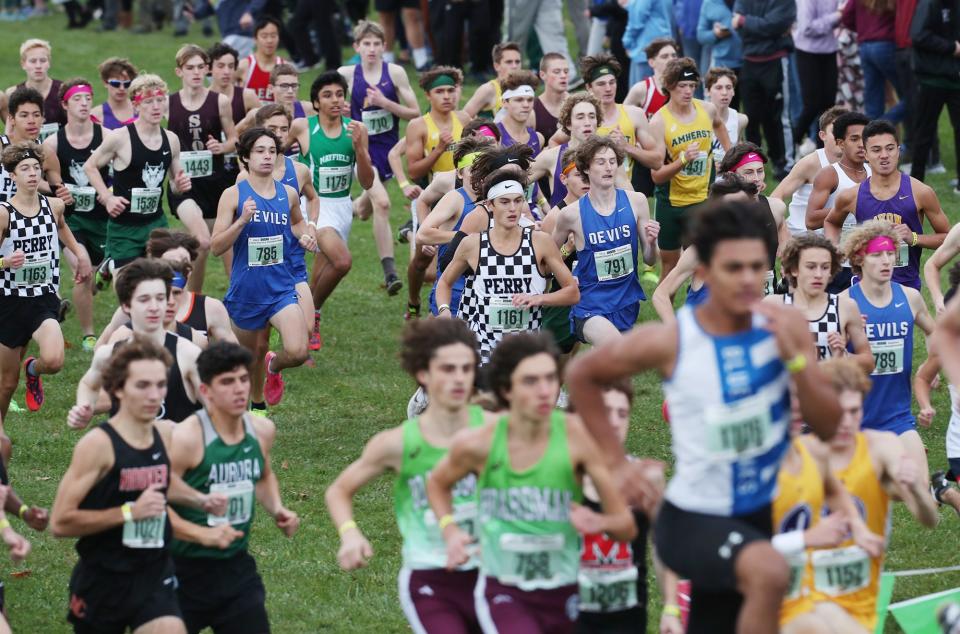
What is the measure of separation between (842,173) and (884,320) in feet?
7.87

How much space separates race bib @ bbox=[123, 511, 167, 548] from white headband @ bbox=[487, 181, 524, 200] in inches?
153

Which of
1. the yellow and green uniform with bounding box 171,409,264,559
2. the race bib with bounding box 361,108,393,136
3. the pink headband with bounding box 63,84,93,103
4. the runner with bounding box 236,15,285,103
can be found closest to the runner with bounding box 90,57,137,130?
the pink headband with bounding box 63,84,93,103

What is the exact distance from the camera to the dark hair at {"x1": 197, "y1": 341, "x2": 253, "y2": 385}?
281 inches

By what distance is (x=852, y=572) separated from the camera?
6637 mm

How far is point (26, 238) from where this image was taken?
11180 millimetres

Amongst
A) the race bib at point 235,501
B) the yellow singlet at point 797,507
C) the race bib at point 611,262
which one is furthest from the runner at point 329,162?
the yellow singlet at point 797,507

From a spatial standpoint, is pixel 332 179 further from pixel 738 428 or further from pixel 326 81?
pixel 738 428

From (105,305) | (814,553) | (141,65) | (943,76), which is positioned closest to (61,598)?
(814,553)

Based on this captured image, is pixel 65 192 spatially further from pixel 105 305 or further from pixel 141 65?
pixel 141 65

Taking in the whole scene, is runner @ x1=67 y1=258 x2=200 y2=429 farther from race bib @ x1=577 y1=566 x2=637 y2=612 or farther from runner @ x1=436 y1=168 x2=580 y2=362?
race bib @ x1=577 y1=566 x2=637 y2=612

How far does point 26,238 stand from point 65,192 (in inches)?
80.1

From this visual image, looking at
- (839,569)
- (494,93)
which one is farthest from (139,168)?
(839,569)

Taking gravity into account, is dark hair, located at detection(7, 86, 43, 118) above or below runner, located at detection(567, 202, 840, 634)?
above

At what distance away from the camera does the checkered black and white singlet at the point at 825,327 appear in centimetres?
902
